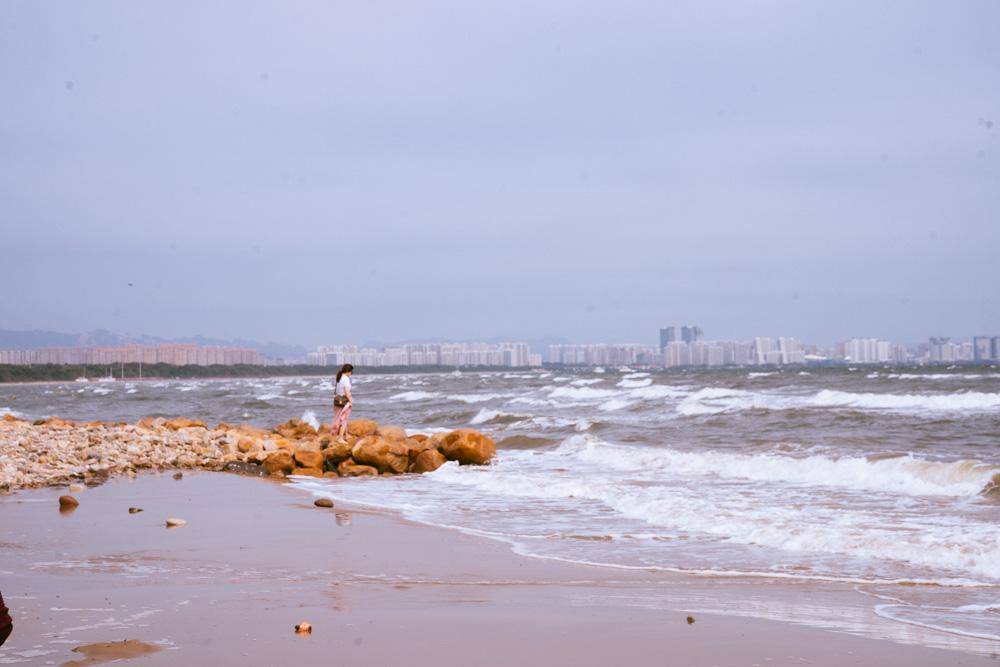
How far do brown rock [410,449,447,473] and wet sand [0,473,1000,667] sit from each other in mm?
5900

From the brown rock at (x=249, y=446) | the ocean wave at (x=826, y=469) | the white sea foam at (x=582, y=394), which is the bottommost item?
the white sea foam at (x=582, y=394)

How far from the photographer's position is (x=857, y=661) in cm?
448

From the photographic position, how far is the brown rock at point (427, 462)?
49.3 ft

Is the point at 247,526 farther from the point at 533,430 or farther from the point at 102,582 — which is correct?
the point at 533,430

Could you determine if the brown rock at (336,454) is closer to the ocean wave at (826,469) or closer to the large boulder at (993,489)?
the ocean wave at (826,469)

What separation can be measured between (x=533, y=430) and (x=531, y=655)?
18.7 metres

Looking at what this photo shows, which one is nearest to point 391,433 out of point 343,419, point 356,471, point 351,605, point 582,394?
point 343,419

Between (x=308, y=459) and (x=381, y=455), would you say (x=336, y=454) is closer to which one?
(x=308, y=459)

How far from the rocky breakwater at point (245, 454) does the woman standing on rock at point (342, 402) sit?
0.62 ft

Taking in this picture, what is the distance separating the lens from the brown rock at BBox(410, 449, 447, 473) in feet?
49.3

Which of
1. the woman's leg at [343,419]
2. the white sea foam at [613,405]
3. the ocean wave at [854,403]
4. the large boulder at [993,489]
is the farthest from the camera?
the white sea foam at [613,405]

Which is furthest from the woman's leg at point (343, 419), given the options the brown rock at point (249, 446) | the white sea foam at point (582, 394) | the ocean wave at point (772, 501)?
the white sea foam at point (582, 394)

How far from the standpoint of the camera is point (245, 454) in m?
15.6

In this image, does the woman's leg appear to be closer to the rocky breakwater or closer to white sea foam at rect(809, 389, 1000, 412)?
the rocky breakwater
